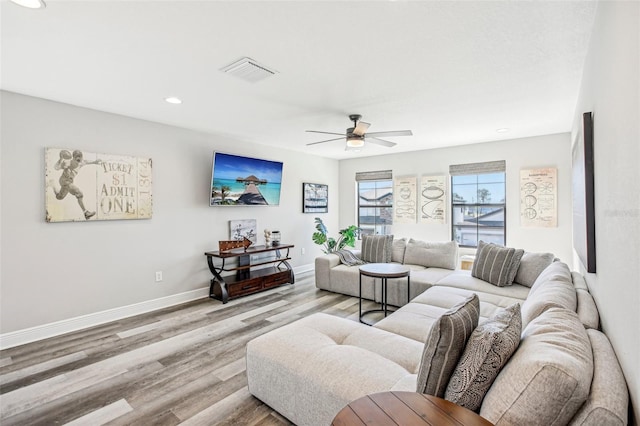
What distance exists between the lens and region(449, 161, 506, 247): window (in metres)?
5.10

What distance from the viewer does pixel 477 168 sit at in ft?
17.1

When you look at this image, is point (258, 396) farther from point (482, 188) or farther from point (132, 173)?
point (482, 188)

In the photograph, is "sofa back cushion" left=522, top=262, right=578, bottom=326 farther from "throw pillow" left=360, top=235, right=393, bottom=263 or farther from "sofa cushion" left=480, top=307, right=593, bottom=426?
"throw pillow" left=360, top=235, right=393, bottom=263

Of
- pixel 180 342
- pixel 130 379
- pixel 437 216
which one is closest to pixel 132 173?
pixel 180 342

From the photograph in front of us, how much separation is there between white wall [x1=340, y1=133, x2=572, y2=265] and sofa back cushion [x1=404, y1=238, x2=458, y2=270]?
1159 mm

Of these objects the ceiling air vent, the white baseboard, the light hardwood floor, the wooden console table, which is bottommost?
the light hardwood floor

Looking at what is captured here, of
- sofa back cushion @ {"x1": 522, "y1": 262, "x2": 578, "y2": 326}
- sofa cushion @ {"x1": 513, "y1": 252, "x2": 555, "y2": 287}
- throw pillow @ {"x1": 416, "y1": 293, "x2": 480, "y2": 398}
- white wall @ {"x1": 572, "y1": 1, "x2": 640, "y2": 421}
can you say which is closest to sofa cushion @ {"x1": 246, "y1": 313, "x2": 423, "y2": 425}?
throw pillow @ {"x1": 416, "y1": 293, "x2": 480, "y2": 398}

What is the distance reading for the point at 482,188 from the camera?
17.4ft

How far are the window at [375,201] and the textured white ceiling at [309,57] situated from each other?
2734 millimetres

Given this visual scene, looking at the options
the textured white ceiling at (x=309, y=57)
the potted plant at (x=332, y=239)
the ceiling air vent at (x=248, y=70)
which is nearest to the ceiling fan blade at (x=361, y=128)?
the textured white ceiling at (x=309, y=57)

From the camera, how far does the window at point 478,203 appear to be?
5.10 metres

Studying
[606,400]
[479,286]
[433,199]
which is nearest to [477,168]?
[433,199]

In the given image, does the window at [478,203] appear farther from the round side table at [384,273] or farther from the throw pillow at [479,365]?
the throw pillow at [479,365]

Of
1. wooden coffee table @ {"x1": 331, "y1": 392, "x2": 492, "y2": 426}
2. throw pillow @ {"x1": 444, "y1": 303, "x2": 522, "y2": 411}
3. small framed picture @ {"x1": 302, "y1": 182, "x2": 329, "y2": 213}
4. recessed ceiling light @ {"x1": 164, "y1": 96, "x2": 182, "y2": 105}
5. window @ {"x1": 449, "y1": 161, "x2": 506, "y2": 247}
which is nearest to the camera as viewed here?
wooden coffee table @ {"x1": 331, "y1": 392, "x2": 492, "y2": 426}
